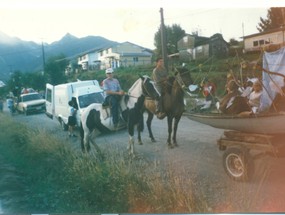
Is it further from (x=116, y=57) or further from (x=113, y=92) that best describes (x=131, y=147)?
(x=116, y=57)

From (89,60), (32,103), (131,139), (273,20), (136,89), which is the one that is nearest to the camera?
(273,20)

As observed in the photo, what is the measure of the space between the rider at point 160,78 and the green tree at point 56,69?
85cm

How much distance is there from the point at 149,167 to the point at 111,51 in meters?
1.08

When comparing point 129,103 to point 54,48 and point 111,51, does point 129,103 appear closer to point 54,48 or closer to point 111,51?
point 111,51

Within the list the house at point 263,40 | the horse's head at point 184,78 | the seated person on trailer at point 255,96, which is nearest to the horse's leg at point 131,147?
the horse's head at point 184,78

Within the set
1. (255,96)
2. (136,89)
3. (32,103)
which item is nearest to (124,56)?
(136,89)

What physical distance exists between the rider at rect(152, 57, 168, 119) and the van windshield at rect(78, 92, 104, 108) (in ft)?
1.64

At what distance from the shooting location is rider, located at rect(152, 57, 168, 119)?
3.23 metres

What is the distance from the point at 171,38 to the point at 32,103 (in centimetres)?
146

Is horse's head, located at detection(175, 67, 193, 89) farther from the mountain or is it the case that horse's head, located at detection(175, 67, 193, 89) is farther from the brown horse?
the mountain

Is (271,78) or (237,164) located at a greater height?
(271,78)

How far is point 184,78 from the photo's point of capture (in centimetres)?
322

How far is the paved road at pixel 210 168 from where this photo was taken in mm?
3029

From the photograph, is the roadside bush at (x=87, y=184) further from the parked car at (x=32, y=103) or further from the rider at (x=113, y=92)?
the rider at (x=113, y=92)
